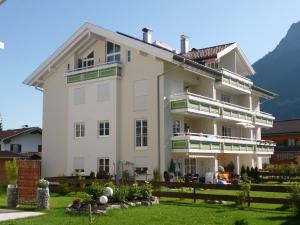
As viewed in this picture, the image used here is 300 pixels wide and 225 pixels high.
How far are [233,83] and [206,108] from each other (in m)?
7.23

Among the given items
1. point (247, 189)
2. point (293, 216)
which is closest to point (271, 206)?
point (247, 189)

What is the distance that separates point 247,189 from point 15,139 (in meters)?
36.4

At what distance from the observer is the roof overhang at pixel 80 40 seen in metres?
32.9

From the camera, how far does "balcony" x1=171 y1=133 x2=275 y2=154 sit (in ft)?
106

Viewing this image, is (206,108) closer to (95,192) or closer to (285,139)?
(95,192)

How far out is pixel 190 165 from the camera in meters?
35.8

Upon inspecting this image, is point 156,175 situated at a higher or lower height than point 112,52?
lower

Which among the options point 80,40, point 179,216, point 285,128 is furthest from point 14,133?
point 285,128

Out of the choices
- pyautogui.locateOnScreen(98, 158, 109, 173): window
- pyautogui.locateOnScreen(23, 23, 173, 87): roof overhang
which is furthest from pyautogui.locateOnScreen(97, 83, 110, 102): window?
pyautogui.locateOnScreen(98, 158, 109, 173): window

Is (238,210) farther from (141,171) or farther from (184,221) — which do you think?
(141,171)

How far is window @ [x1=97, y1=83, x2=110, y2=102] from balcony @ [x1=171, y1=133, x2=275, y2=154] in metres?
6.54

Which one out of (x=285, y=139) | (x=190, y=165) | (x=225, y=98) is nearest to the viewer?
(x=190, y=165)

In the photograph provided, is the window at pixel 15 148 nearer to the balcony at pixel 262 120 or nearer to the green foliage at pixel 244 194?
the balcony at pixel 262 120

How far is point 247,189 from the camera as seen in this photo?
1878cm
